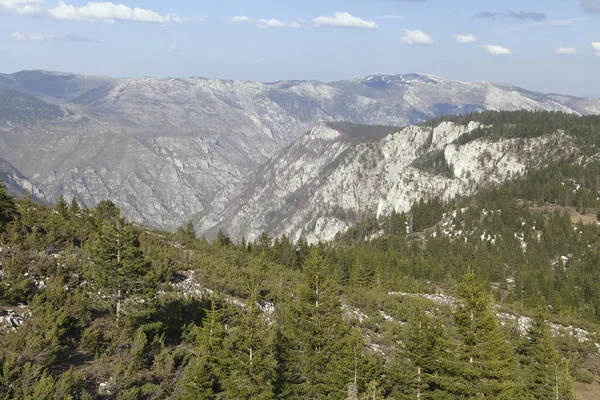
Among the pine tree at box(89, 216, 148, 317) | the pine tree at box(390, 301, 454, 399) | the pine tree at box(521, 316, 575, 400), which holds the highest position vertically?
the pine tree at box(89, 216, 148, 317)

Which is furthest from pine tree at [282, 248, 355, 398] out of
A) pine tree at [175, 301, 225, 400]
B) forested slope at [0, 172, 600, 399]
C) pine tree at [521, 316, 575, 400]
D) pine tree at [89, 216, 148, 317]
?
pine tree at [521, 316, 575, 400]

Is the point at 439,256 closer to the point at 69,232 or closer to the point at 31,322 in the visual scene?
the point at 69,232

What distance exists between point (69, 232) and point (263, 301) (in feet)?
68.2

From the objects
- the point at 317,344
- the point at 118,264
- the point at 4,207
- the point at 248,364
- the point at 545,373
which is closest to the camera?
the point at 248,364

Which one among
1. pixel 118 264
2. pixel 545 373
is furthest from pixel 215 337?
pixel 545 373

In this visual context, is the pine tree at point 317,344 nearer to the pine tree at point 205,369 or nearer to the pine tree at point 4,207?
the pine tree at point 205,369

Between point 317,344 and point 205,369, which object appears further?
point 317,344

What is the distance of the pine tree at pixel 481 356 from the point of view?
2500 cm

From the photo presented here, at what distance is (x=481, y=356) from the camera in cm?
2562

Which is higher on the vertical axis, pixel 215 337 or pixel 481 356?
pixel 215 337

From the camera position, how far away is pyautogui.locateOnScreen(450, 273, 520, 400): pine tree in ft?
82.0

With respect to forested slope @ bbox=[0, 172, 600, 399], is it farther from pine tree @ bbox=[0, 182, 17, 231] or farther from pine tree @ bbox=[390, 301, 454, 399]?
pine tree @ bbox=[0, 182, 17, 231]

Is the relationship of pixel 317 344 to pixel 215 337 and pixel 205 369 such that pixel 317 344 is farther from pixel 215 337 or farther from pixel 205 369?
pixel 205 369

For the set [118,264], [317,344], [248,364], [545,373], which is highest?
[118,264]
